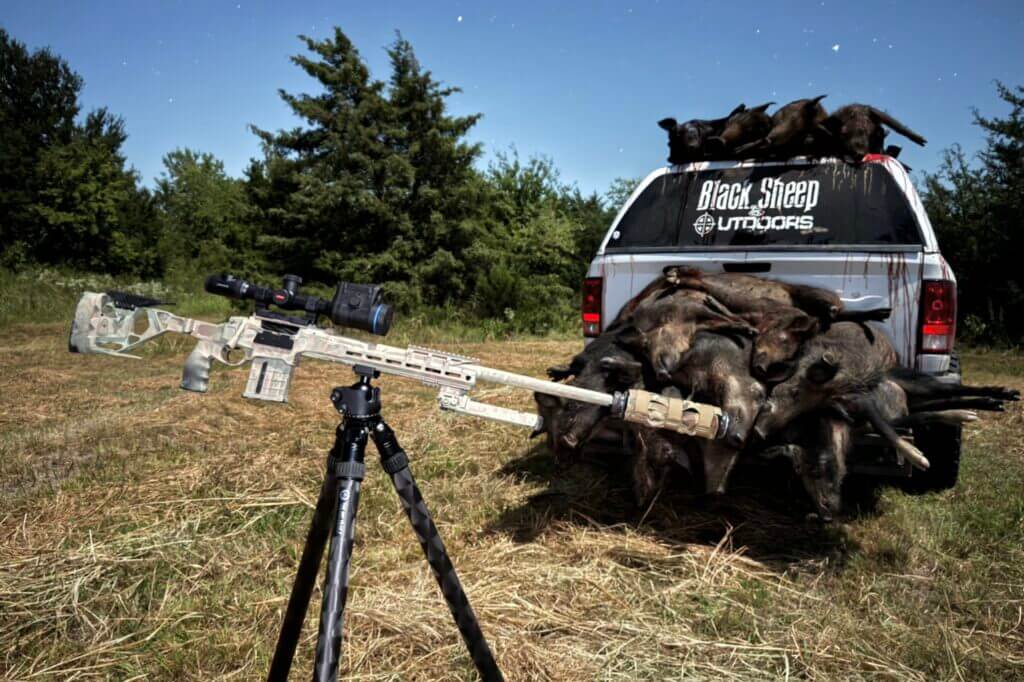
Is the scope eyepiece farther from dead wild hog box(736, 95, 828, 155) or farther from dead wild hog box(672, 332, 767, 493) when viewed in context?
dead wild hog box(736, 95, 828, 155)

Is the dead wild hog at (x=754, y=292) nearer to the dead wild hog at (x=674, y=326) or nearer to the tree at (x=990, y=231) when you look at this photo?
the dead wild hog at (x=674, y=326)

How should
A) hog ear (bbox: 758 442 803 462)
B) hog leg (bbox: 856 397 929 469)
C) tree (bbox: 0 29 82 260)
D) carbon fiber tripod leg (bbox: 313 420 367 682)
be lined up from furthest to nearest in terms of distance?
tree (bbox: 0 29 82 260) < hog ear (bbox: 758 442 803 462) < hog leg (bbox: 856 397 929 469) < carbon fiber tripod leg (bbox: 313 420 367 682)

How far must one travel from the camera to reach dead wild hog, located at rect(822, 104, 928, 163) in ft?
13.1

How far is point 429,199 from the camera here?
17109mm

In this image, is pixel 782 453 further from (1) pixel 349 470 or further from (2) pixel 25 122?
(2) pixel 25 122

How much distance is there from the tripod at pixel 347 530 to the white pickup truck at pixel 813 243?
2.40 m

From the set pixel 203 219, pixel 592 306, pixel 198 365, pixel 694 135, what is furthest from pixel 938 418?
pixel 203 219

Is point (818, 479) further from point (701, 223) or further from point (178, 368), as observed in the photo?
point (178, 368)

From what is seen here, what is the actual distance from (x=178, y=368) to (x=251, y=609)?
6686 millimetres

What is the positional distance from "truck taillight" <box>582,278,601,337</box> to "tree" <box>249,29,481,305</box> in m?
12.7

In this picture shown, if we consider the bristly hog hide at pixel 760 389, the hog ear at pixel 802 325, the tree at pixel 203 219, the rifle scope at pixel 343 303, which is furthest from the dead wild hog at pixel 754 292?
the tree at pixel 203 219

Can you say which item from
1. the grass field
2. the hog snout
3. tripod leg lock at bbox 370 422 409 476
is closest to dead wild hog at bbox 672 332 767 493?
the grass field

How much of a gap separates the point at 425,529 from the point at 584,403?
1145 millimetres

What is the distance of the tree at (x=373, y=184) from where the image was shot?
16.7 m
